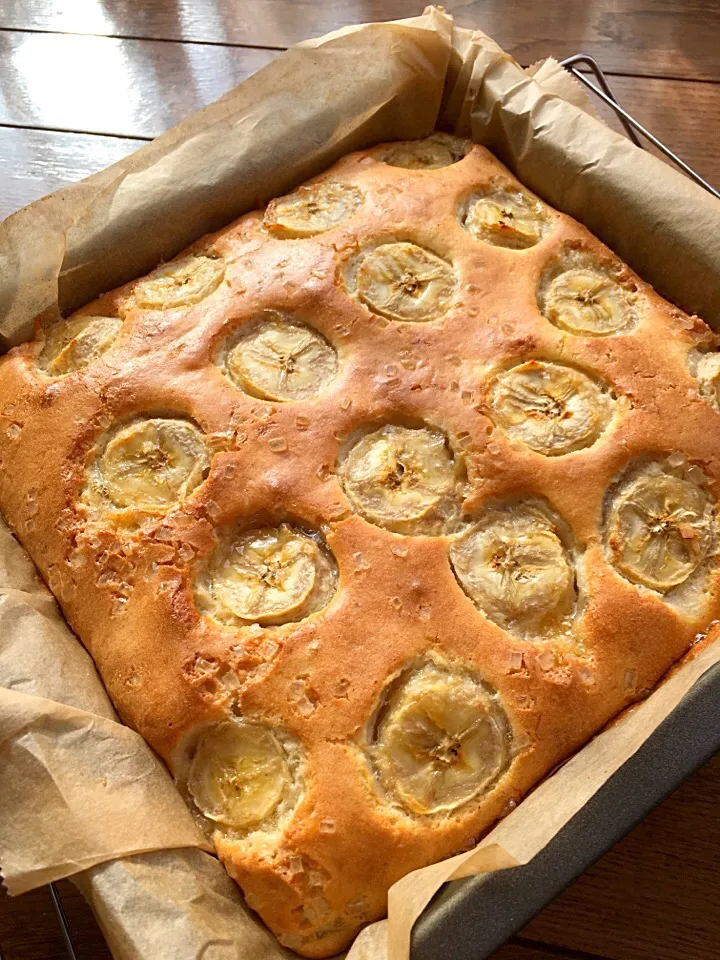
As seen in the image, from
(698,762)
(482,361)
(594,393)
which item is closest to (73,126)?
(482,361)

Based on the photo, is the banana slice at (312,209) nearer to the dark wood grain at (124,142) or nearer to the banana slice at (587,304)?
the banana slice at (587,304)

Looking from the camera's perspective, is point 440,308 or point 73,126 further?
point 73,126

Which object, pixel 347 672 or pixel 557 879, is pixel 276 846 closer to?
pixel 347 672

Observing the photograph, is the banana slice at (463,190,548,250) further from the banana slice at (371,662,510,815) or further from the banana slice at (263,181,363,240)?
the banana slice at (371,662,510,815)

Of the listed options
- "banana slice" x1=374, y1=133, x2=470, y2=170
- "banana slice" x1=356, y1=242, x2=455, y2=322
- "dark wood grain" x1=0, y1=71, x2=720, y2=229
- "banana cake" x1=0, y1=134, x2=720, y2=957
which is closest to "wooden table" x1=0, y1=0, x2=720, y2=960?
"dark wood grain" x1=0, y1=71, x2=720, y2=229

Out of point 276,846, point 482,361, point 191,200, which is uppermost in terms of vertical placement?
point 191,200

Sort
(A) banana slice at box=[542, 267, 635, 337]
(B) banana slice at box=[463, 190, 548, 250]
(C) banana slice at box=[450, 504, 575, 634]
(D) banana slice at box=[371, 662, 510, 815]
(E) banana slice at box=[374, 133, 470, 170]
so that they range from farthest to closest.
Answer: (E) banana slice at box=[374, 133, 470, 170] < (B) banana slice at box=[463, 190, 548, 250] < (A) banana slice at box=[542, 267, 635, 337] < (C) banana slice at box=[450, 504, 575, 634] < (D) banana slice at box=[371, 662, 510, 815]

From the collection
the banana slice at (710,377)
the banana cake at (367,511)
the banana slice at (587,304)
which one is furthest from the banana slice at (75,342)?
the banana slice at (710,377)
